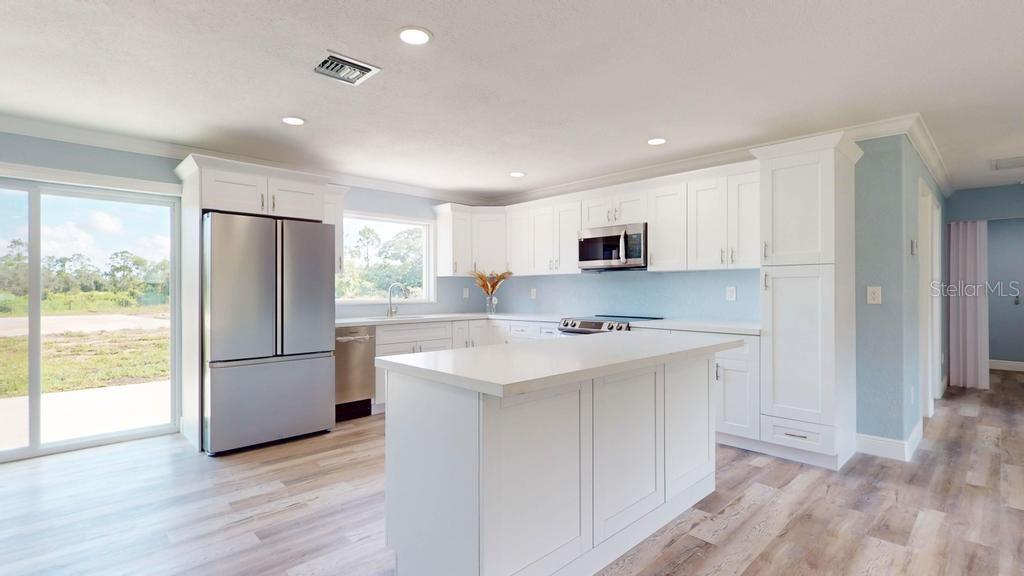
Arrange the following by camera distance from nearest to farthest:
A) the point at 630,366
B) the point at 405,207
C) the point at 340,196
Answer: the point at 630,366 → the point at 340,196 → the point at 405,207

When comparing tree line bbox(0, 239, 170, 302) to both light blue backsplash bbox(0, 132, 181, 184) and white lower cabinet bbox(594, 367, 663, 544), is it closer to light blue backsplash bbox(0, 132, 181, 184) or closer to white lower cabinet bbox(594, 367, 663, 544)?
light blue backsplash bbox(0, 132, 181, 184)

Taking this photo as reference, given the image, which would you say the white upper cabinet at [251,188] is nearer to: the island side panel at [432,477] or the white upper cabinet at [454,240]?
the white upper cabinet at [454,240]

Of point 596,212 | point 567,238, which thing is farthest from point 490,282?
point 596,212

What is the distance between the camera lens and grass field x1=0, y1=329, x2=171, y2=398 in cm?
344

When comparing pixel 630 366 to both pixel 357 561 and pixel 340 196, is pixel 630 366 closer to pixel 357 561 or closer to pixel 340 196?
pixel 357 561

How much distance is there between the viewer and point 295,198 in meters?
3.97

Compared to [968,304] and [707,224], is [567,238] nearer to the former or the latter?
[707,224]

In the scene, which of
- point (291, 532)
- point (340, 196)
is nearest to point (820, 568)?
point (291, 532)

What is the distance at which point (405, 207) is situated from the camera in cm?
546

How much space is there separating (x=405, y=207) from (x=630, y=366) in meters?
4.02

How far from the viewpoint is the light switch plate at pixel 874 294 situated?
11.3ft

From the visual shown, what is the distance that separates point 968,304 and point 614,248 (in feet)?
15.1

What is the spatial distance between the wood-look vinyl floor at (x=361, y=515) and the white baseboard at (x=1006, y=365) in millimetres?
4121

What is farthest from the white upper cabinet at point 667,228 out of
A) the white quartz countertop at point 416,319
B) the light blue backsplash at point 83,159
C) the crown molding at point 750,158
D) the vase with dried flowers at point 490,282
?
the light blue backsplash at point 83,159
